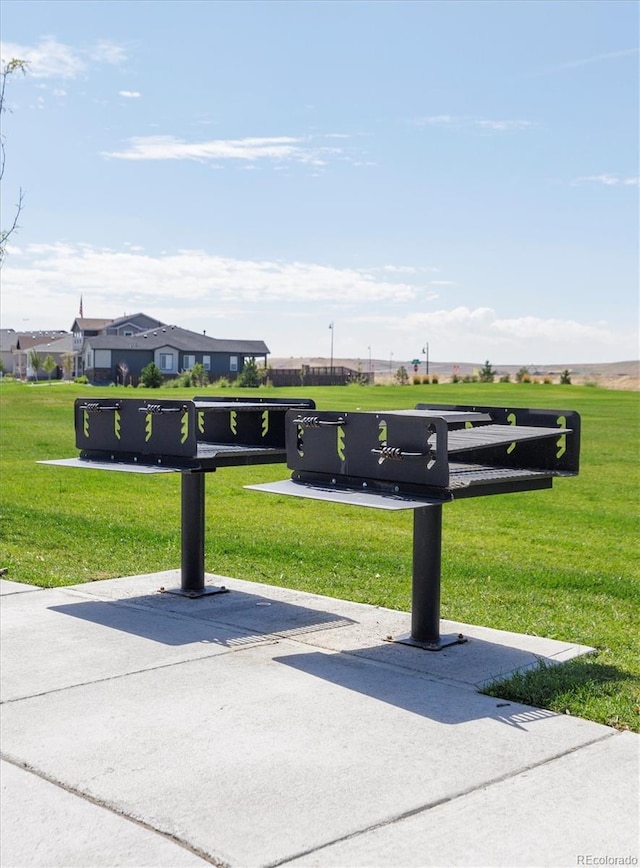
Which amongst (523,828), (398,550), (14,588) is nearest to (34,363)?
(398,550)

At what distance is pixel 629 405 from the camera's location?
4553cm

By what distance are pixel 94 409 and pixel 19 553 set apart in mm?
2941

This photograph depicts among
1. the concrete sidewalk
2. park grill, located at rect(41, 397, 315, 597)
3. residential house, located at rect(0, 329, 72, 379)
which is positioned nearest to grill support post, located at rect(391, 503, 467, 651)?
the concrete sidewalk

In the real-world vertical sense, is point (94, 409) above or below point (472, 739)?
above

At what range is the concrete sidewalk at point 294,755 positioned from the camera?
11.2ft

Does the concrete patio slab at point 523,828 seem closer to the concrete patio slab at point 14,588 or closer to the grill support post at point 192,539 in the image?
the grill support post at point 192,539

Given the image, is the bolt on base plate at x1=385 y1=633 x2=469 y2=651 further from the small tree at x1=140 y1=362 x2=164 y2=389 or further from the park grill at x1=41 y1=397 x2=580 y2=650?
the small tree at x1=140 y1=362 x2=164 y2=389

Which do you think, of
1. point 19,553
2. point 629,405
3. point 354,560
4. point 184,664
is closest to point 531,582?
point 354,560

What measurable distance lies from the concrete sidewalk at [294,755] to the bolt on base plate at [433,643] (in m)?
0.07

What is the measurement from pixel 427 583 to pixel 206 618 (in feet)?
5.10

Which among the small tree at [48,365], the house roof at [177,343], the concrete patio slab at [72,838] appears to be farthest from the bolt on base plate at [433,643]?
the small tree at [48,365]

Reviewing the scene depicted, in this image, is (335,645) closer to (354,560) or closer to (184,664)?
(184,664)

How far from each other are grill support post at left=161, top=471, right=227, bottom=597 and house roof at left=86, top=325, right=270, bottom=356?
82.9 metres

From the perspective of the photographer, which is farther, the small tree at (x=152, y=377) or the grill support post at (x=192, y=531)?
the small tree at (x=152, y=377)
